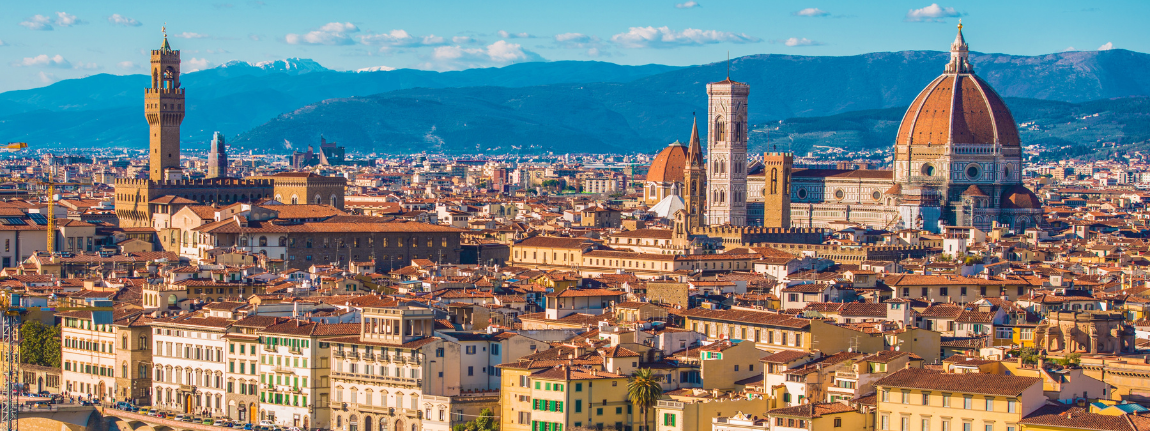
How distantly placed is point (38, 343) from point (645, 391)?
25715 millimetres

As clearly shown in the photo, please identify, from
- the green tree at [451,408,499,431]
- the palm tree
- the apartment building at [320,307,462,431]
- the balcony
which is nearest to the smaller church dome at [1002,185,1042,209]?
the apartment building at [320,307,462,431]

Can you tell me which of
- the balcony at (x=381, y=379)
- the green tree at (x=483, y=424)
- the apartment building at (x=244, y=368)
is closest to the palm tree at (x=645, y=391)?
the green tree at (x=483, y=424)

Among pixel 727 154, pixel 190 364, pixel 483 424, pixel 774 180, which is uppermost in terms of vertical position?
pixel 727 154

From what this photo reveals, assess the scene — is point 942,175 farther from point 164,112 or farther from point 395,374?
point 395,374

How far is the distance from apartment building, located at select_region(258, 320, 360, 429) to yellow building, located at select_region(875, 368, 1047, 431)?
16.3 meters

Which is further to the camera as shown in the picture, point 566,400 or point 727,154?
point 727,154

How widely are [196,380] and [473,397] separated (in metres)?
A: 11.3

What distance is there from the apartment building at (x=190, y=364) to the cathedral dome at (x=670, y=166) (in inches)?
4374

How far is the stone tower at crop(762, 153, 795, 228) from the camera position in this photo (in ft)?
468

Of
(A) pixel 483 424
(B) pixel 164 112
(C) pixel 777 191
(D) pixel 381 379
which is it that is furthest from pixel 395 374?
(C) pixel 777 191

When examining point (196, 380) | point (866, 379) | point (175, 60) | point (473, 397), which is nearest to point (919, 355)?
point (866, 379)

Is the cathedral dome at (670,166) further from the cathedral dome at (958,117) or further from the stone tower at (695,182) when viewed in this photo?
the stone tower at (695,182)

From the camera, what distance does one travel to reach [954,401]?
1565 inches

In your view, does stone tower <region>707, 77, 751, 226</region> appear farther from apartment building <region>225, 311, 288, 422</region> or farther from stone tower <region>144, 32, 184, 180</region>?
apartment building <region>225, 311, 288, 422</region>
